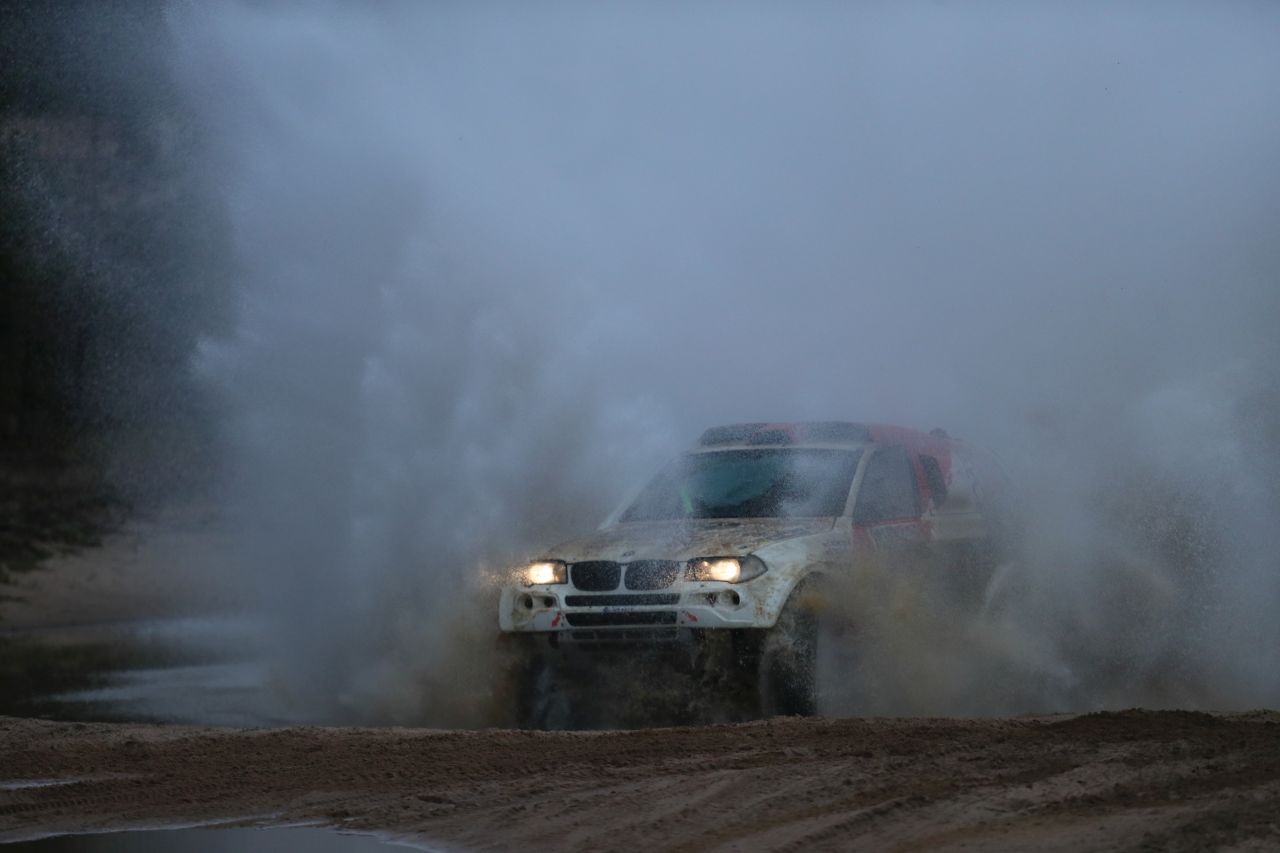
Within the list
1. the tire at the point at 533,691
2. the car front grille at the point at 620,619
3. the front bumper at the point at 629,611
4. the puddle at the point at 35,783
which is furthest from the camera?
the tire at the point at 533,691

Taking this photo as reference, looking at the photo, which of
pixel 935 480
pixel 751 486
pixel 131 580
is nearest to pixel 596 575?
pixel 751 486

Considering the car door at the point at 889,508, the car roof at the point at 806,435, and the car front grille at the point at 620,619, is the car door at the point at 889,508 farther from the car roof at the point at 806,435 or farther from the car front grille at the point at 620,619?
the car front grille at the point at 620,619

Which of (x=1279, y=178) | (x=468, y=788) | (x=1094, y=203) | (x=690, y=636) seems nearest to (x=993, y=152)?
(x=1094, y=203)

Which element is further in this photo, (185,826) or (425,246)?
(425,246)

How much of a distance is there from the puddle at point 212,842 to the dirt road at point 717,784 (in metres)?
0.16

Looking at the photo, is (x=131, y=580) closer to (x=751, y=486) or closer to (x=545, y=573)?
(x=751, y=486)

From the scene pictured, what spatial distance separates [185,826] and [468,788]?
111cm

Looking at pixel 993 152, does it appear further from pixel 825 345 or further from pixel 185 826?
pixel 185 826

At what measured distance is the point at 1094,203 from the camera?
14742 mm

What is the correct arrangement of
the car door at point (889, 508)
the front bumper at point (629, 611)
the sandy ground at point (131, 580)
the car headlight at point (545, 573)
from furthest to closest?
the sandy ground at point (131, 580) < the car door at point (889, 508) < the car headlight at point (545, 573) < the front bumper at point (629, 611)

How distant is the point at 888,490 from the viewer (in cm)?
1020

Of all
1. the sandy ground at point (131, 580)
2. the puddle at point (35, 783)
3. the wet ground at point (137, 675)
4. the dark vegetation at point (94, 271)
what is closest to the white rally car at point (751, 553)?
the wet ground at point (137, 675)

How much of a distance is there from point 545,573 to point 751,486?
5.34 ft

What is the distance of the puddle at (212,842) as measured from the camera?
5.92 meters
